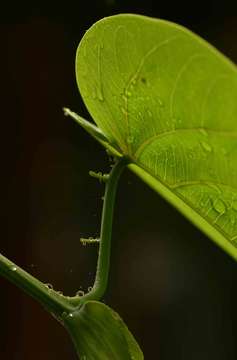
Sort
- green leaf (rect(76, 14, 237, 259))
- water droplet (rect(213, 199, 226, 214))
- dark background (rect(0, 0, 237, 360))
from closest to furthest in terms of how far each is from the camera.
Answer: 1. green leaf (rect(76, 14, 237, 259))
2. water droplet (rect(213, 199, 226, 214))
3. dark background (rect(0, 0, 237, 360))

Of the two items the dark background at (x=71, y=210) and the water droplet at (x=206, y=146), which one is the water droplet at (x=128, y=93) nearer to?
the water droplet at (x=206, y=146)

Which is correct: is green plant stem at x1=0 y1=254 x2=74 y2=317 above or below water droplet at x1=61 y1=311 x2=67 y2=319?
above

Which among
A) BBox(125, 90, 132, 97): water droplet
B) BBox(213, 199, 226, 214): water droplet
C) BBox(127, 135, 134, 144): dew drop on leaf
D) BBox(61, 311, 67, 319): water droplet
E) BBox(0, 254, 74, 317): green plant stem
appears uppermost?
BBox(125, 90, 132, 97): water droplet

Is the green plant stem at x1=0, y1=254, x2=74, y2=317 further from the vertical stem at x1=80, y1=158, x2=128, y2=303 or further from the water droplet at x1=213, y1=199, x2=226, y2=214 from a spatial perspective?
the water droplet at x1=213, y1=199, x2=226, y2=214

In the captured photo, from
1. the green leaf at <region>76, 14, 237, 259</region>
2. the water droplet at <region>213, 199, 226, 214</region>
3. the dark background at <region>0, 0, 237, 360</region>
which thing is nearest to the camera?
the green leaf at <region>76, 14, 237, 259</region>

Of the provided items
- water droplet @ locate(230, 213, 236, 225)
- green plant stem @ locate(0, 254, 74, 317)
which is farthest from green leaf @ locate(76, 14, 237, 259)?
green plant stem @ locate(0, 254, 74, 317)

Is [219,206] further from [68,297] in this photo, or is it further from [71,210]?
[71,210]

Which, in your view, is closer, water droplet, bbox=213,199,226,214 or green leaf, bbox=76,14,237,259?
green leaf, bbox=76,14,237,259

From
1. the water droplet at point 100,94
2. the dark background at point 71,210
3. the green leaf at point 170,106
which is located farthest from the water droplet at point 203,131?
the dark background at point 71,210
